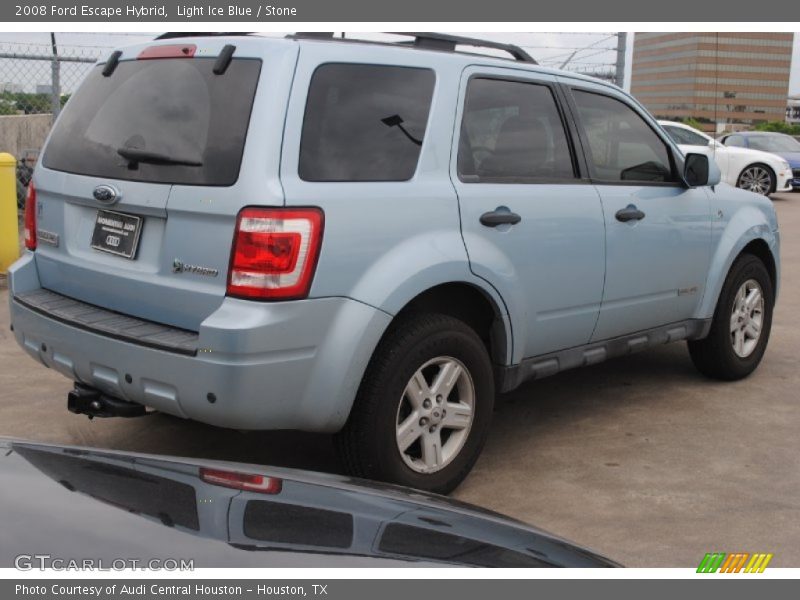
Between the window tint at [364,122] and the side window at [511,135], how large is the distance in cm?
28

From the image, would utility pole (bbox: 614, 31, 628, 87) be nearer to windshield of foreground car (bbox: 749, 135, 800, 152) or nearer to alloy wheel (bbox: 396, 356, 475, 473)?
alloy wheel (bbox: 396, 356, 475, 473)

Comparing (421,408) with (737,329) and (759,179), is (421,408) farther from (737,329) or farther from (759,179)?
(759,179)

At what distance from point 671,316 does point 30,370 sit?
3.88 metres

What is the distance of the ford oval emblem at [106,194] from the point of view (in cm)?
401

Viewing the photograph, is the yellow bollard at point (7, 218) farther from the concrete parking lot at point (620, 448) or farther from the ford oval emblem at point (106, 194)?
the ford oval emblem at point (106, 194)

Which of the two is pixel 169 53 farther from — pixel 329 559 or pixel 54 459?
pixel 329 559

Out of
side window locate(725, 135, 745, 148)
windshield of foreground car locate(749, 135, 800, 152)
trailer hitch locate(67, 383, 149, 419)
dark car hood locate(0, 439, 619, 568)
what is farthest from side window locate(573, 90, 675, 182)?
windshield of foreground car locate(749, 135, 800, 152)

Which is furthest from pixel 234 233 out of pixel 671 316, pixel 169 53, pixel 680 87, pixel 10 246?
pixel 10 246

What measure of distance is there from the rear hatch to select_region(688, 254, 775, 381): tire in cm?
344

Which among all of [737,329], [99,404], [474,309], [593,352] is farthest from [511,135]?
[737,329]

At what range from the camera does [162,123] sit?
3.97 meters

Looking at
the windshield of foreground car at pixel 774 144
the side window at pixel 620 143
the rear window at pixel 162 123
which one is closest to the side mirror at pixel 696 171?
the side window at pixel 620 143

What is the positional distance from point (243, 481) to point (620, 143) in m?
3.57

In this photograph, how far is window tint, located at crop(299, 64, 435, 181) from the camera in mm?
3805
